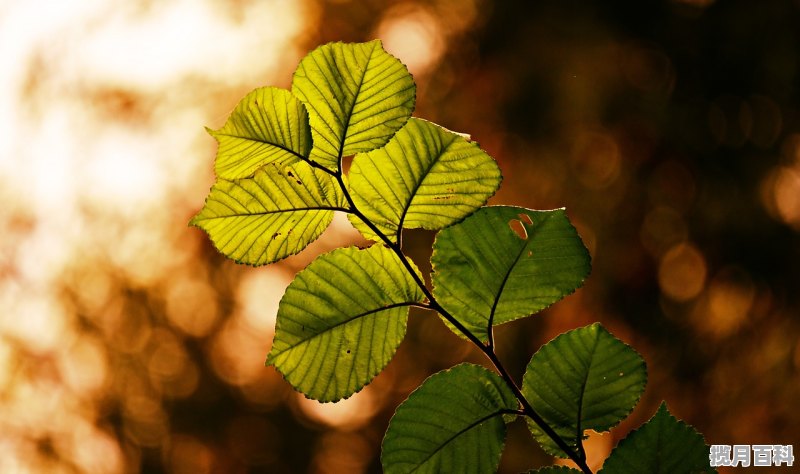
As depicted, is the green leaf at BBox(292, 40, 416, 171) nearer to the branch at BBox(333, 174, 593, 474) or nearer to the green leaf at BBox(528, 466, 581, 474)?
the branch at BBox(333, 174, 593, 474)

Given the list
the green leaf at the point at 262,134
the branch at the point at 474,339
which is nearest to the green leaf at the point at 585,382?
the branch at the point at 474,339

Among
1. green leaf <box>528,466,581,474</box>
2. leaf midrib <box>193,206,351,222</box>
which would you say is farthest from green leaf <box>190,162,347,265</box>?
green leaf <box>528,466,581,474</box>

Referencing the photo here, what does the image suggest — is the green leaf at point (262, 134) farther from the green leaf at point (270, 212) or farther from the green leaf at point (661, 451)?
the green leaf at point (661, 451)

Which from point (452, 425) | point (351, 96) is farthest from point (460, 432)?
point (351, 96)

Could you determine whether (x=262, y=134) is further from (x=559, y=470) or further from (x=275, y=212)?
(x=559, y=470)

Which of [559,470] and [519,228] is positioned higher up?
[519,228]
